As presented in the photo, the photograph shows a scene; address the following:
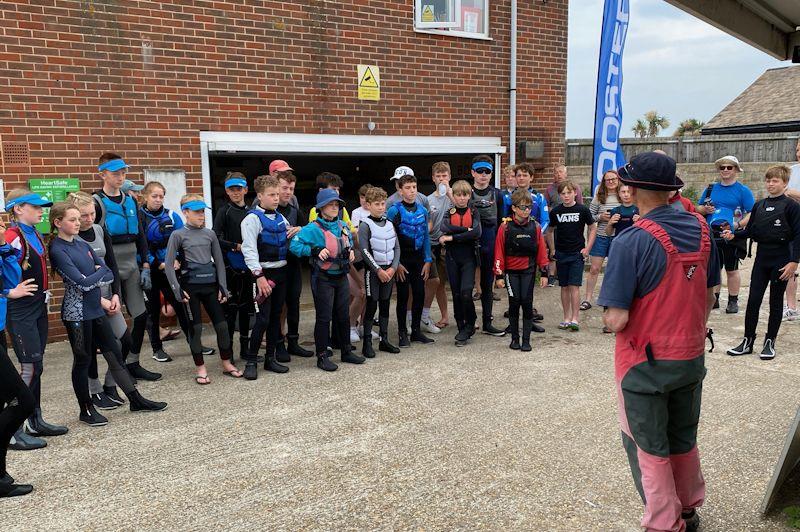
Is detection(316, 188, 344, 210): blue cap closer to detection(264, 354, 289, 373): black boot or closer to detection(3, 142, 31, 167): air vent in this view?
detection(264, 354, 289, 373): black boot

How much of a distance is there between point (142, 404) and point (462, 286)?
135 inches

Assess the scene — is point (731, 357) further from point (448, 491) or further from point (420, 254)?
point (448, 491)

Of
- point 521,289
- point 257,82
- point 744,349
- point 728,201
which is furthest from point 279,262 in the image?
point 728,201

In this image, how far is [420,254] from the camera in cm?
651

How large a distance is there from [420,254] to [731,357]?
3270 millimetres

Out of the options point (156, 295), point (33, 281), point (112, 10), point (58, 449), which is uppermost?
point (112, 10)

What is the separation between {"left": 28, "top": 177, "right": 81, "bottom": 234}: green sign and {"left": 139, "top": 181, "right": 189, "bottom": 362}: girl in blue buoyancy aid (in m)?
1.38

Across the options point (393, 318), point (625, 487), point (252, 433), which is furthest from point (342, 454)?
point (393, 318)

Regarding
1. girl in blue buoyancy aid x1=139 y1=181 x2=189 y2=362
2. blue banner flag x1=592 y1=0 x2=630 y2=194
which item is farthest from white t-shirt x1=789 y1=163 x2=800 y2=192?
girl in blue buoyancy aid x1=139 y1=181 x2=189 y2=362

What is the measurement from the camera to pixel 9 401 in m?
3.56

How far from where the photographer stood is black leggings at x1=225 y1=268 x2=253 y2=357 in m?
5.95

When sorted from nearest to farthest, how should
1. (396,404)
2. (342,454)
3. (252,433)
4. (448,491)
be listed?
(448,491) < (342,454) < (252,433) < (396,404)

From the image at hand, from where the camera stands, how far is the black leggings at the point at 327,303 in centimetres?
574

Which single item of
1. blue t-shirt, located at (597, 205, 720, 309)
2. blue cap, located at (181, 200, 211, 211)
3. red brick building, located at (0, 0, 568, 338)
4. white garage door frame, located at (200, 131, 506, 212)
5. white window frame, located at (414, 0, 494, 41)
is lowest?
blue t-shirt, located at (597, 205, 720, 309)
